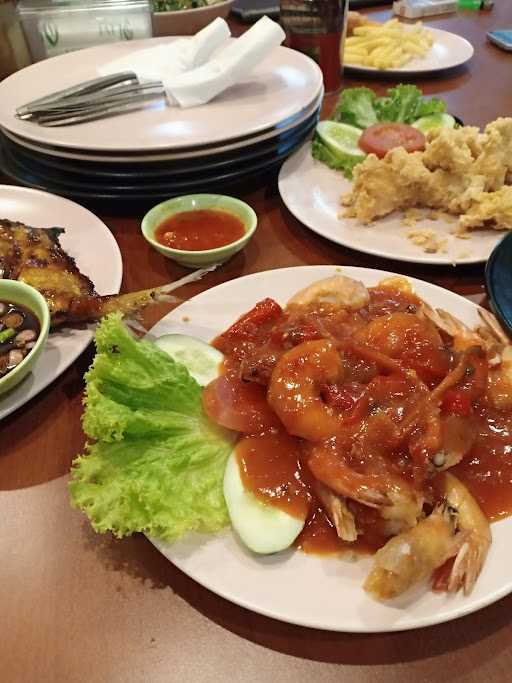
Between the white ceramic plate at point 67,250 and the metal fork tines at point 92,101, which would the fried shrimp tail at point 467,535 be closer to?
the white ceramic plate at point 67,250

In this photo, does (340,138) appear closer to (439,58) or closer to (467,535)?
(439,58)

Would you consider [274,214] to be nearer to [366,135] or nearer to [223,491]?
[366,135]

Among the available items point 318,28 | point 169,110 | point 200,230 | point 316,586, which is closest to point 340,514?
point 316,586

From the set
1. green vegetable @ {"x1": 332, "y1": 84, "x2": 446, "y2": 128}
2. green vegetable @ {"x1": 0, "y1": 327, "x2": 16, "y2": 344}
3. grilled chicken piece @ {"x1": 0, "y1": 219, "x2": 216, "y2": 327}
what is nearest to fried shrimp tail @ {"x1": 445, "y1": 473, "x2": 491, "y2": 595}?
grilled chicken piece @ {"x1": 0, "y1": 219, "x2": 216, "y2": 327}

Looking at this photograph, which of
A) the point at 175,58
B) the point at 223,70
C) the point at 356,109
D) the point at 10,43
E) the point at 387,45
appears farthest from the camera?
the point at 387,45

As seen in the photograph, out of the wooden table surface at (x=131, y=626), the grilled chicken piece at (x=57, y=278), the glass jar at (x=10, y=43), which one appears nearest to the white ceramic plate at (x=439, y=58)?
the glass jar at (x=10, y=43)
